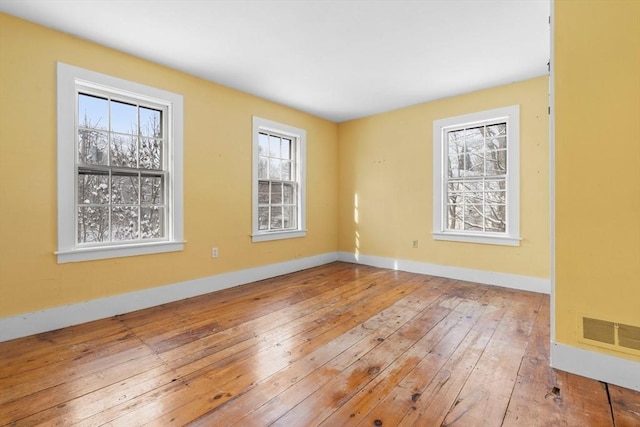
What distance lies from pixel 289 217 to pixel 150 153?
7.26 feet

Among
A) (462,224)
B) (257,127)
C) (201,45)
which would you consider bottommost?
(462,224)

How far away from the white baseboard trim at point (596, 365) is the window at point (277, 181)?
11.1ft

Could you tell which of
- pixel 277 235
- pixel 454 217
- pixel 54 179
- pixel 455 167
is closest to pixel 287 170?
pixel 277 235

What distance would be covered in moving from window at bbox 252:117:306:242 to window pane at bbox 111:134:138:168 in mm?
1456

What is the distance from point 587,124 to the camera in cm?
181

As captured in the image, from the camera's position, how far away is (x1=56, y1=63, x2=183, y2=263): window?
2.62 metres

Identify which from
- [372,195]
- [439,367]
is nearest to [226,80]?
[372,195]

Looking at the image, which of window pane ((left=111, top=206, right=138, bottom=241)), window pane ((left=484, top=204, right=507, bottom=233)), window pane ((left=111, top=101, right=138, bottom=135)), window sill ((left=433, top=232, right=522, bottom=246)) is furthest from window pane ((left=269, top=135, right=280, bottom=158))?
window pane ((left=484, top=204, right=507, bottom=233))

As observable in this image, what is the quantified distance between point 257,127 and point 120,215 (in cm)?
204

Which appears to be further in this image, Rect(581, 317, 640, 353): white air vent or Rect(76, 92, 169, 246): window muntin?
Rect(76, 92, 169, 246): window muntin

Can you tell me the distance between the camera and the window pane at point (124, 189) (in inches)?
117

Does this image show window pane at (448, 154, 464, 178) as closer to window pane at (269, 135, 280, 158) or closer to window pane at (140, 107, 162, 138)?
window pane at (269, 135, 280, 158)

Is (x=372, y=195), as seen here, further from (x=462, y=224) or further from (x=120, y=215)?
(x=120, y=215)

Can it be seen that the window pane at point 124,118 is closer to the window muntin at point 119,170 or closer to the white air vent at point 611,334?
the window muntin at point 119,170
